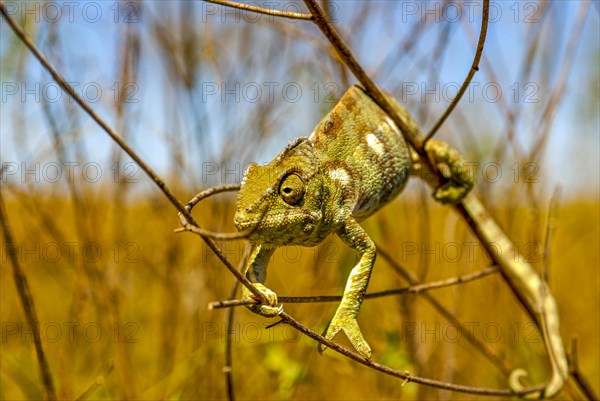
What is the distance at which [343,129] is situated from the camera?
3.34ft

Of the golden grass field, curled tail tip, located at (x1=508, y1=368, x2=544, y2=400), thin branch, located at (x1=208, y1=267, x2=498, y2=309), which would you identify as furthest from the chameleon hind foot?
curled tail tip, located at (x1=508, y1=368, x2=544, y2=400)

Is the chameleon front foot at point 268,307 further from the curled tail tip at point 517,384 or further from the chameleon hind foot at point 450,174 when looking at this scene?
the curled tail tip at point 517,384

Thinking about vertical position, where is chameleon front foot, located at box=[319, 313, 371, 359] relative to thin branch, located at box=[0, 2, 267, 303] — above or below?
below

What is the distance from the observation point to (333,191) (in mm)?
905

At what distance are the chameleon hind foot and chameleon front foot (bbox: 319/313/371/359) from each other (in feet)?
1.87

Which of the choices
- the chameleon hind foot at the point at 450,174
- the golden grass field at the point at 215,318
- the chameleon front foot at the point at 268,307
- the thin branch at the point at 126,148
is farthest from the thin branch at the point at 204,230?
the golden grass field at the point at 215,318

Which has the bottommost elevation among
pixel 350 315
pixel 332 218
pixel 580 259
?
pixel 580 259

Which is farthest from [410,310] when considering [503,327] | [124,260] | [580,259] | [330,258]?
[580,259]

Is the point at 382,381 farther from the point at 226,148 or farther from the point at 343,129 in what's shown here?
the point at 343,129

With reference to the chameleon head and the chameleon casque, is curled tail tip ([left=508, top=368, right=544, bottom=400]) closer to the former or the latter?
the chameleon casque

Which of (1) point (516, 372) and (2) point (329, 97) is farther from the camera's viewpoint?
(2) point (329, 97)

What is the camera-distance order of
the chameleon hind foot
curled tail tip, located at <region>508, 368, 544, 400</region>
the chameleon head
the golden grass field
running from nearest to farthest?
the chameleon head
the chameleon hind foot
curled tail tip, located at <region>508, 368, 544, 400</region>
the golden grass field

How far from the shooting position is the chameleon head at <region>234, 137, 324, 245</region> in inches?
29.6

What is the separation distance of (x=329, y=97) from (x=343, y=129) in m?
0.83
